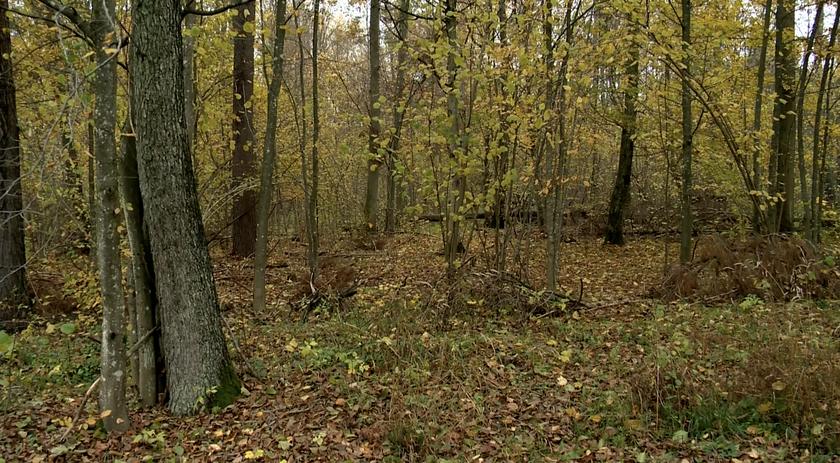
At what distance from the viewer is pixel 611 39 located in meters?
6.84

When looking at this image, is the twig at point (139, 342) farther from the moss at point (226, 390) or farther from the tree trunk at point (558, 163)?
the tree trunk at point (558, 163)

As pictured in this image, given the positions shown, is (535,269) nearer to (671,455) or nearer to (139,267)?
(671,455)

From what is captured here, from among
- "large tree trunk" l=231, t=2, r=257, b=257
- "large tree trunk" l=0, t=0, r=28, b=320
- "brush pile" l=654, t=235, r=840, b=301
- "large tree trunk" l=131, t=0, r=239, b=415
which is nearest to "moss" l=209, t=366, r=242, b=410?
"large tree trunk" l=131, t=0, r=239, b=415

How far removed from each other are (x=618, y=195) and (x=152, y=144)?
34.5 feet

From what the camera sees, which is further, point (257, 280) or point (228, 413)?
point (257, 280)

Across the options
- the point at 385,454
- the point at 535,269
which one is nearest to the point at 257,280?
the point at 385,454

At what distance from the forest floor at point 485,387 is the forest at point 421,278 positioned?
0.09 feet

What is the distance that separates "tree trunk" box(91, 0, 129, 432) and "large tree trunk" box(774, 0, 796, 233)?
944 centimetres

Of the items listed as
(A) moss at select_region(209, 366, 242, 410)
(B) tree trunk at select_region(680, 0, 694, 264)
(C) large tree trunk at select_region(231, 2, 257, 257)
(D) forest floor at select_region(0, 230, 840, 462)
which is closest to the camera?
(D) forest floor at select_region(0, 230, 840, 462)

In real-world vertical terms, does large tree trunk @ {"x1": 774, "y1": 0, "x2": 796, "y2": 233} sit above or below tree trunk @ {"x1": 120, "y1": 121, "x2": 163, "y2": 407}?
above

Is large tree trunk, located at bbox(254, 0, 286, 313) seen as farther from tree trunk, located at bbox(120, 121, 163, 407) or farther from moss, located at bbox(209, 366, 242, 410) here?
moss, located at bbox(209, 366, 242, 410)

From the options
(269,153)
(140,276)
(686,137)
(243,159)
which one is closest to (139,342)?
(140,276)

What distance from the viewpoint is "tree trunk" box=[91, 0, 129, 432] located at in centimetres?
377

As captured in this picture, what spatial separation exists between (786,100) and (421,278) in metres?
6.92
